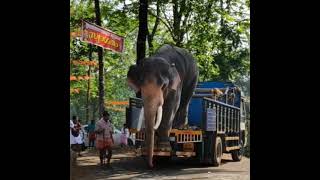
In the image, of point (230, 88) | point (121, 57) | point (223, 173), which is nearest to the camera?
point (223, 173)

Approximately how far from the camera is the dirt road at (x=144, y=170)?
9.52 meters

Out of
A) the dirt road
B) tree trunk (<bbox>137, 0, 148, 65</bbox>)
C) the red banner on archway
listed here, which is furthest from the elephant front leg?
tree trunk (<bbox>137, 0, 148, 65</bbox>)

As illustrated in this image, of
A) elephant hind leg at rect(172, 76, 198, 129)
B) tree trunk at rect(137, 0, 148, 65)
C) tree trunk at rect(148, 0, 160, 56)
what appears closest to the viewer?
elephant hind leg at rect(172, 76, 198, 129)

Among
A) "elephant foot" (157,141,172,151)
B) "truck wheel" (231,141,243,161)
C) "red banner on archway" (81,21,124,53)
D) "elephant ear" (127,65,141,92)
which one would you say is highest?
"red banner on archway" (81,21,124,53)

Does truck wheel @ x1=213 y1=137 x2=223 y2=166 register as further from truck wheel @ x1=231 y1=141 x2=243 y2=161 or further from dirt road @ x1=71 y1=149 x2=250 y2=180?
truck wheel @ x1=231 y1=141 x2=243 y2=161

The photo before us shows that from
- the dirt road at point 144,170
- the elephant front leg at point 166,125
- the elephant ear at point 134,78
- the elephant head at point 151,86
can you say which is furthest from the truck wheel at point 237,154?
the elephant ear at point 134,78

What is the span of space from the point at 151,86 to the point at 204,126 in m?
1.59

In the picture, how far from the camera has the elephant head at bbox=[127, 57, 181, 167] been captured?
31.1ft
